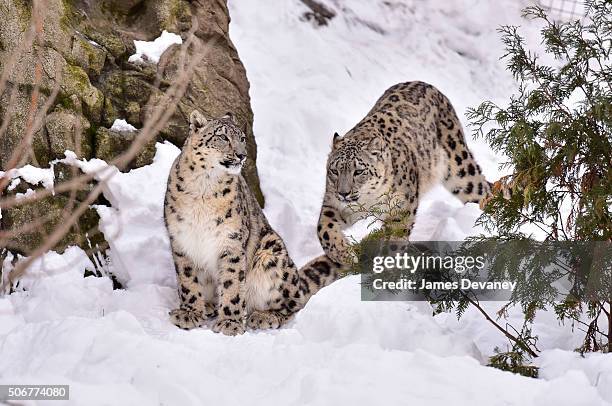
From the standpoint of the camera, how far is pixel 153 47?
336 inches

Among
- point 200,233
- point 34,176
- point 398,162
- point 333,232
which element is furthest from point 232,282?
point 398,162

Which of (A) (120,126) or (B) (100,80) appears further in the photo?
(B) (100,80)

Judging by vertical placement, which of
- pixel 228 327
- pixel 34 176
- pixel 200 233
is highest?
pixel 34 176

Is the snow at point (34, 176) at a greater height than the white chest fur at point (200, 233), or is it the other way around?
the snow at point (34, 176)

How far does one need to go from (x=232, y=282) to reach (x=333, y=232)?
4.86 ft

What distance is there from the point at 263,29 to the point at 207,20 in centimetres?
274

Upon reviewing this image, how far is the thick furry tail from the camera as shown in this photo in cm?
768

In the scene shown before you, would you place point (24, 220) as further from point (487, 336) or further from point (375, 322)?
point (487, 336)

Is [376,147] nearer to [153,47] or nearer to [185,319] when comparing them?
[153,47]

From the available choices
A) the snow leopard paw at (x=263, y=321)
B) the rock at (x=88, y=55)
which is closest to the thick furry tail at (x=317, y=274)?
the snow leopard paw at (x=263, y=321)

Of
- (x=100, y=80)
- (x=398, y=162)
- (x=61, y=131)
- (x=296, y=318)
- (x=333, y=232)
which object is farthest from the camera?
(x=398, y=162)

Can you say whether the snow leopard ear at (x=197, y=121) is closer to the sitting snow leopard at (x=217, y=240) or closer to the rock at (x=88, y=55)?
the sitting snow leopard at (x=217, y=240)

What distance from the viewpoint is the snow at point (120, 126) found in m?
7.84

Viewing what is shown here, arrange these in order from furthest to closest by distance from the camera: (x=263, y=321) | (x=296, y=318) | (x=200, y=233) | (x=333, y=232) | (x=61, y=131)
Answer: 1. (x=333, y=232)
2. (x=61, y=131)
3. (x=263, y=321)
4. (x=200, y=233)
5. (x=296, y=318)
